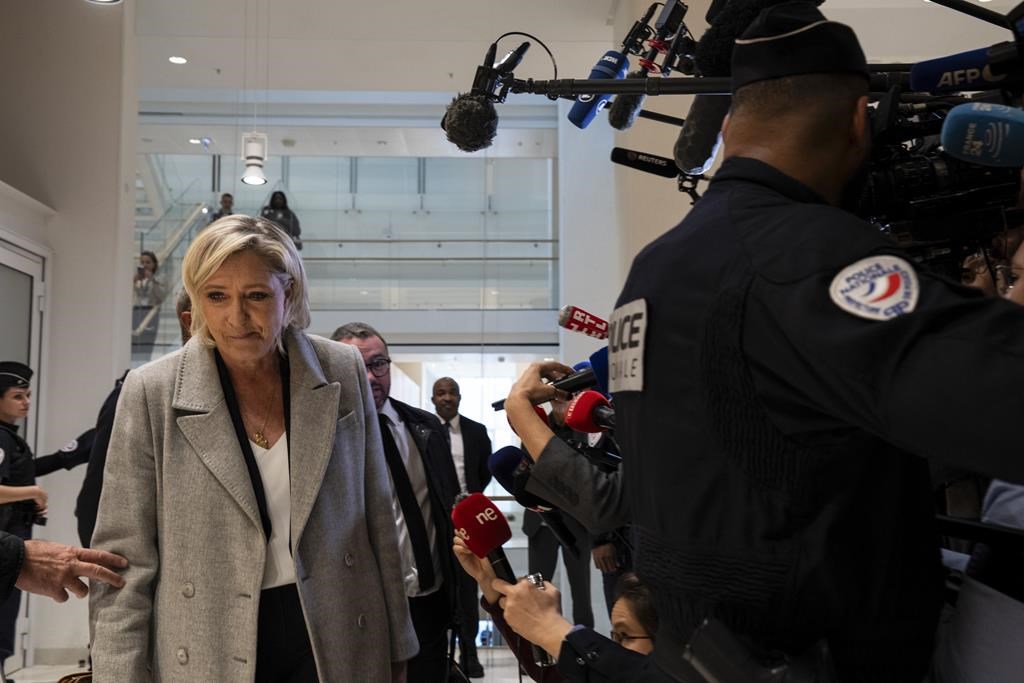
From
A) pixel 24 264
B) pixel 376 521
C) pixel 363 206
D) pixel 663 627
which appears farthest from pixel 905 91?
pixel 363 206

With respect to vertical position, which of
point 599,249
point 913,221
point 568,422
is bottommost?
point 568,422

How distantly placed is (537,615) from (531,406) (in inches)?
15.6

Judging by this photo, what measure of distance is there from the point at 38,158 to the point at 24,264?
0.93 meters

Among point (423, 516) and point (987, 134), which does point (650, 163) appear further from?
point (423, 516)

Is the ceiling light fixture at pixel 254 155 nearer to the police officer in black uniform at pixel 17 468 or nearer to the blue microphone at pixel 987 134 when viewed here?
the police officer in black uniform at pixel 17 468

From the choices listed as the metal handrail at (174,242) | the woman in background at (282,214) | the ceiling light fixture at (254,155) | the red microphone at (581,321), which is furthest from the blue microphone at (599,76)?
the woman in background at (282,214)

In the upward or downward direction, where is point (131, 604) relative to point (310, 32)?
downward

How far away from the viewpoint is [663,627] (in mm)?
1229

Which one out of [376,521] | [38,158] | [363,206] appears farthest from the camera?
[363,206]

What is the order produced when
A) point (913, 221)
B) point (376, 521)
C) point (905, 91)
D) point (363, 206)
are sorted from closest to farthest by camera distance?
point (913, 221)
point (905, 91)
point (376, 521)
point (363, 206)

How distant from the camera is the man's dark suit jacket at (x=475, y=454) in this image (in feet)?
18.9

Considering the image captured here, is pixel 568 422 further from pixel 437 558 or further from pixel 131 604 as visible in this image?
pixel 437 558

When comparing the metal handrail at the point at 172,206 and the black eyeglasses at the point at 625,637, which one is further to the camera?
the metal handrail at the point at 172,206

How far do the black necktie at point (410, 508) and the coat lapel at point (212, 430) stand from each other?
1212 millimetres
